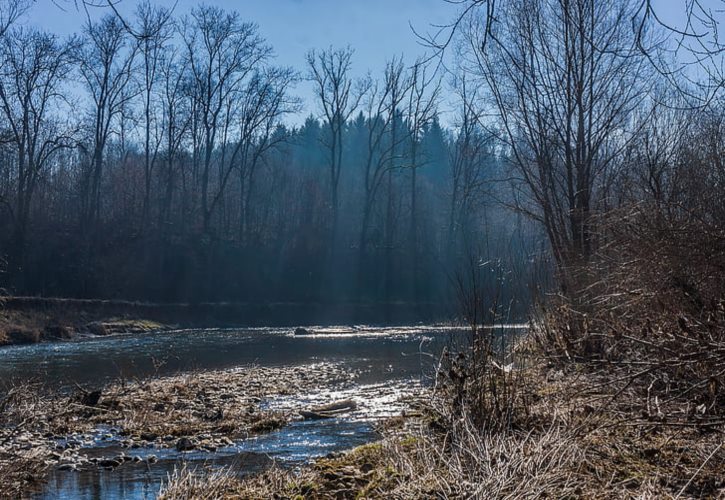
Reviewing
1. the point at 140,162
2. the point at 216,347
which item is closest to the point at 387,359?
the point at 216,347

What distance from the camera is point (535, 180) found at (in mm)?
15406

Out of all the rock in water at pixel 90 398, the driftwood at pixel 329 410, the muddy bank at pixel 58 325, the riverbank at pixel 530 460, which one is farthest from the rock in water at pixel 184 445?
the muddy bank at pixel 58 325

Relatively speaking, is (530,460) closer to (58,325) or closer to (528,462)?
(528,462)

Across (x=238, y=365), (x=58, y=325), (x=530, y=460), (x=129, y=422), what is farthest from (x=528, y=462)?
(x=58, y=325)

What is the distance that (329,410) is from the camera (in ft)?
43.8

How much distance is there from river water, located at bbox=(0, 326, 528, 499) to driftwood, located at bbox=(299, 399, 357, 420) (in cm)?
31

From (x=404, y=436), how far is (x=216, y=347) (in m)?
19.1

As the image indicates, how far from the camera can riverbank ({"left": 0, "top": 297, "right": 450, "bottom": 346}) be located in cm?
2977

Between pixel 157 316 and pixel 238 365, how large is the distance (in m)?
18.7

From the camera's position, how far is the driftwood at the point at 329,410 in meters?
12.9

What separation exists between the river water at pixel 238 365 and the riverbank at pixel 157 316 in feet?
6.60

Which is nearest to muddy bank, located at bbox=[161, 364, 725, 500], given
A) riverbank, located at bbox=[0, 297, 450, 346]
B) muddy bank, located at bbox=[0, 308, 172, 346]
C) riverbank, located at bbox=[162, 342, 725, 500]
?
riverbank, located at bbox=[162, 342, 725, 500]

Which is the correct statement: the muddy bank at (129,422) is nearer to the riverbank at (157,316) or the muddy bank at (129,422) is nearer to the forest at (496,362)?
the forest at (496,362)

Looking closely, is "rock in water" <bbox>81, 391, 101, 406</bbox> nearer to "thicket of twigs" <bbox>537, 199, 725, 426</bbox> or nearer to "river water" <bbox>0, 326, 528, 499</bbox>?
"river water" <bbox>0, 326, 528, 499</bbox>
